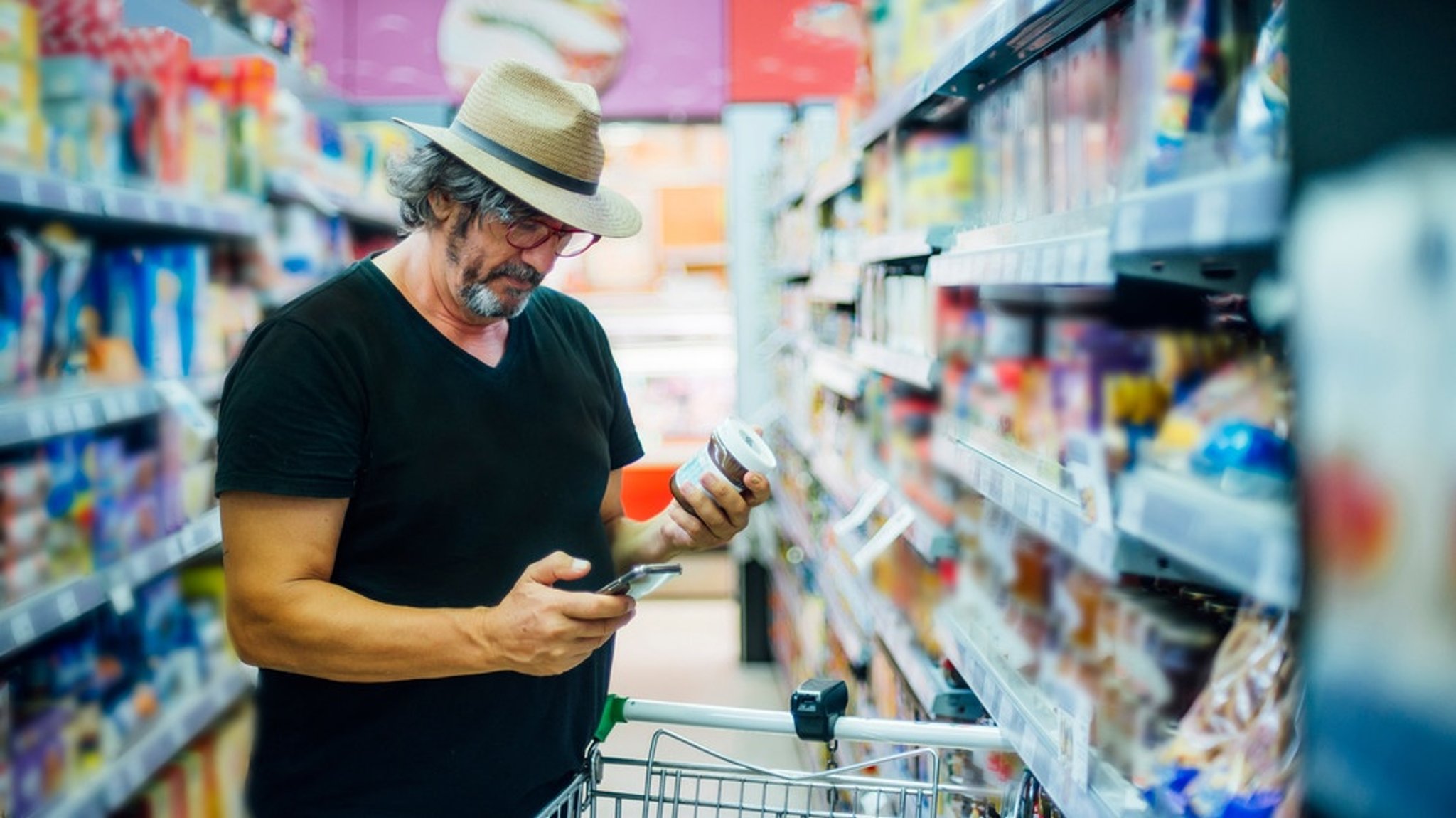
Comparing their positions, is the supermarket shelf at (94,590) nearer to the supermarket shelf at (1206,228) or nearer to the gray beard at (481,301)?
the gray beard at (481,301)

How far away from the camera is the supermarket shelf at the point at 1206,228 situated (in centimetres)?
77

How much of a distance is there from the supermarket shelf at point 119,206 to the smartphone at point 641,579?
49.5 inches

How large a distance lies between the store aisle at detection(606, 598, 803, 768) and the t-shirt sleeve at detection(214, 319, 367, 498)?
2.87 meters

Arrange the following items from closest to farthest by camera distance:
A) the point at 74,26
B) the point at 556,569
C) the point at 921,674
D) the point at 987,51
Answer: the point at 556,569
the point at 987,51
the point at 921,674
the point at 74,26

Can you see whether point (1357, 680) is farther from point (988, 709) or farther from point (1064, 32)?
point (1064, 32)

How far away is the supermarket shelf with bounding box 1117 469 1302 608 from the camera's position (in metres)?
0.77

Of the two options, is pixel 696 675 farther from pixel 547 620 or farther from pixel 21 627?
pixel 547 620

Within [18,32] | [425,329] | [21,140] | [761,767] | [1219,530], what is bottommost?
[761,767]

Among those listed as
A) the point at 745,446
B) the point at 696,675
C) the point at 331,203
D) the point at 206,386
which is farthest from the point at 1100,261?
the point at 696,675

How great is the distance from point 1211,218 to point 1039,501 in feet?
1.89

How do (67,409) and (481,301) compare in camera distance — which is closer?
(481,301)

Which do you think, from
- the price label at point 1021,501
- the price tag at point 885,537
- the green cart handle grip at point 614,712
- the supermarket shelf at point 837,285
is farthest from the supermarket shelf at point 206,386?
the price label at point 1021,501

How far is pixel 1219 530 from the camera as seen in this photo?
867 millimetres

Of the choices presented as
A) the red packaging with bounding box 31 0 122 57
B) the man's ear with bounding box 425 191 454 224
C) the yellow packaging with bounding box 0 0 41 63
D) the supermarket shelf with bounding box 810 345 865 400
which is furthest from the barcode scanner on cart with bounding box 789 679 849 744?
the red packaging with bounding box 31 0 122 57
